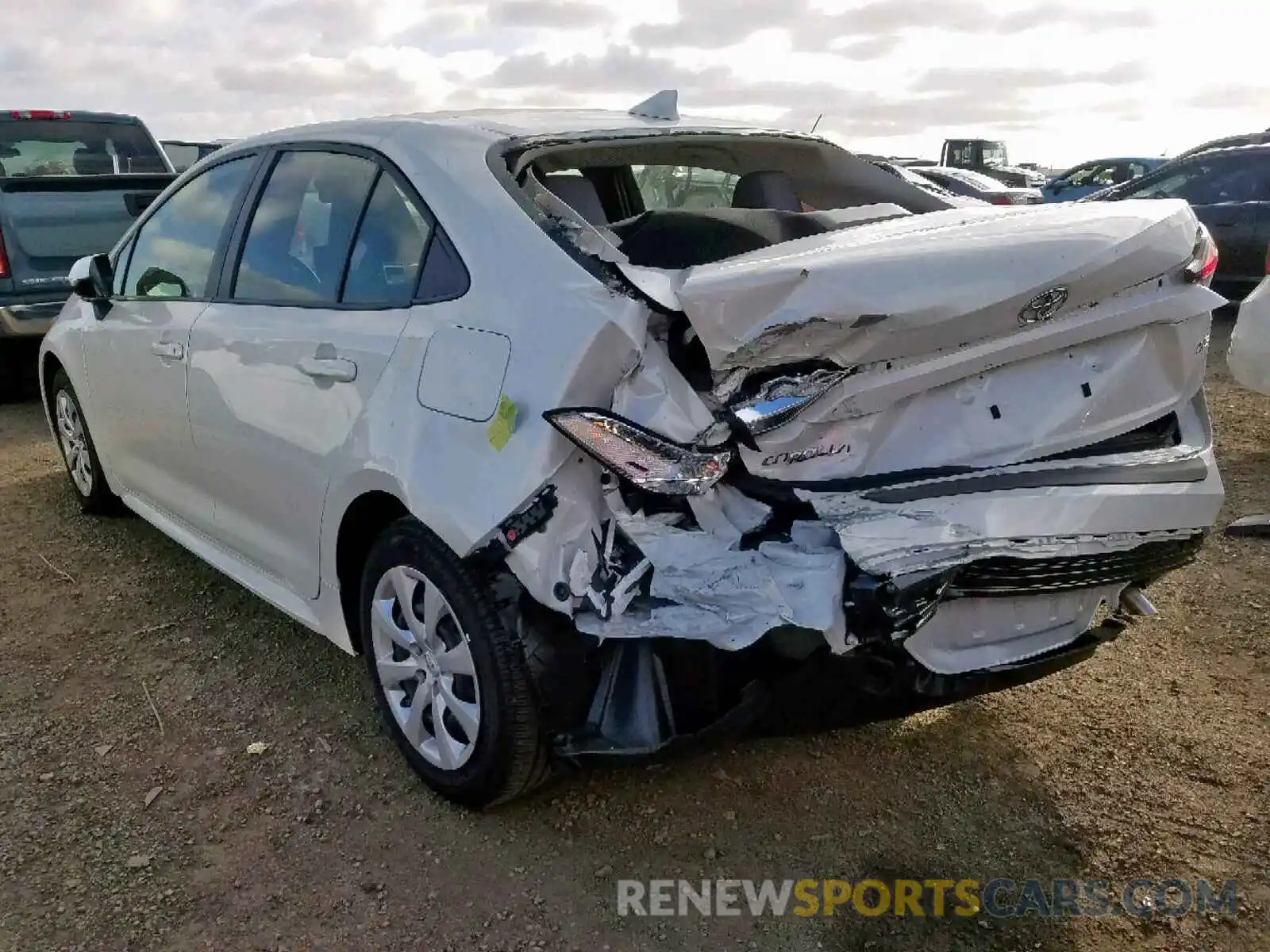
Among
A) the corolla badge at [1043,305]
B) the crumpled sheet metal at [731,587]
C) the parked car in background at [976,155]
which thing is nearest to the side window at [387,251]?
the crumpled sheet metal at [731,587]

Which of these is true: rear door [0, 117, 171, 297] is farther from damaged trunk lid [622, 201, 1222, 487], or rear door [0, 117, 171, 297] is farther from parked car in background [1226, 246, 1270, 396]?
parked car in background [1226, 246, 1270, 396]

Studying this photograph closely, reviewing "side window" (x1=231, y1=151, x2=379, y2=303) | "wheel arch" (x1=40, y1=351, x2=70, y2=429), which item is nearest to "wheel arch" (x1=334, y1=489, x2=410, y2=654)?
"side window" (x1=231, y1=151, x2=379, y2=303)

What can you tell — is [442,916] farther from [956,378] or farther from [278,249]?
[278,249]

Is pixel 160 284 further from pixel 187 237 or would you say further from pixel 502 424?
pixel 502 424

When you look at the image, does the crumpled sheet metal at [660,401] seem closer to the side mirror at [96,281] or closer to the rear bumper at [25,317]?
the side mirror at [96,281]

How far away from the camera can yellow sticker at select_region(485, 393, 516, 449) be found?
2.33 m

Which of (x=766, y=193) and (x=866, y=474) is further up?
(x=766, y=193)

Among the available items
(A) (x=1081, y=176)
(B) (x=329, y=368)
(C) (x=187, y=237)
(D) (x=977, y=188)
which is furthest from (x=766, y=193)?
(A) (x=1081, y=176)

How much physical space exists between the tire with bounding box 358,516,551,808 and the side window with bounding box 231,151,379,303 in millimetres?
844

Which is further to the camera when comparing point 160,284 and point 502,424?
point 160,284

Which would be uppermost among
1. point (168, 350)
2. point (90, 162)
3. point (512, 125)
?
point (512, 125)

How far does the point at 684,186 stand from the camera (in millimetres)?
3977

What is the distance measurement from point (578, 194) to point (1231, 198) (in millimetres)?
9235

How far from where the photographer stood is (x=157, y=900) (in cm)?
250
